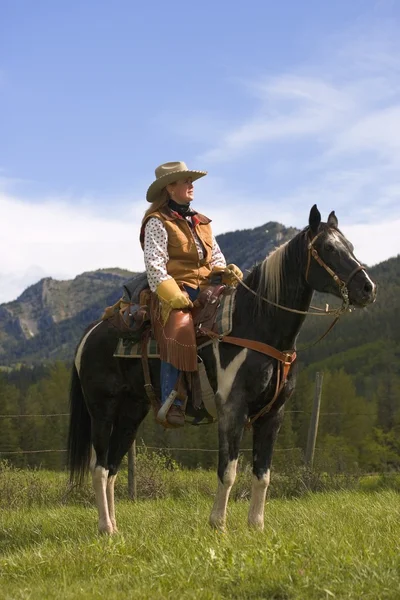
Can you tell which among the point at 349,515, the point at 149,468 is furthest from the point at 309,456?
the point at 349,515

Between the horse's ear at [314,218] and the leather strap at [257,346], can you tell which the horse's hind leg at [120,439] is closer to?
the leather strap at [257,346]

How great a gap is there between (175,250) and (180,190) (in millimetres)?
667

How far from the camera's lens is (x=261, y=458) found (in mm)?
6684

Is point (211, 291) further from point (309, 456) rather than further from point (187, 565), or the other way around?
point (309, 456)

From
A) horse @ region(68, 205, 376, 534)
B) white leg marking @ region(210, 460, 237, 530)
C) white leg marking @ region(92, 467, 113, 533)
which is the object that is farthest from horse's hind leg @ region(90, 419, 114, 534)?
white leg marking @ region(210, 460, 237, 530)

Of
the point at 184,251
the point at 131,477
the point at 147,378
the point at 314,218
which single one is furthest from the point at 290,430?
the point at 314,218

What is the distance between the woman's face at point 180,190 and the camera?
23.5 feet

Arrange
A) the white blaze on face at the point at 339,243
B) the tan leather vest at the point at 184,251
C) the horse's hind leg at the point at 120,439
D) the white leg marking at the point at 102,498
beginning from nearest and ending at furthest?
the white blaze on face at the point at 339,243, the tan leather vest at the point at 184,251, the white leg marking at the point at 102,498, the horse's hind leg at the point at 120,439

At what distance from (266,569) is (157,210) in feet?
12.2

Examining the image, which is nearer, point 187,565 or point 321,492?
point 187,565

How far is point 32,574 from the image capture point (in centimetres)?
561

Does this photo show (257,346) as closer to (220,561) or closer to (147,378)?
(147,378)

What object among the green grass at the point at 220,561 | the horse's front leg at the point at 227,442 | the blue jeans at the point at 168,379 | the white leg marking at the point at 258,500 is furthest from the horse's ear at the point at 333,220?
the green grass at the point at 220,561

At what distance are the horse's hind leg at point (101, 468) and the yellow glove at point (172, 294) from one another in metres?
1.99
